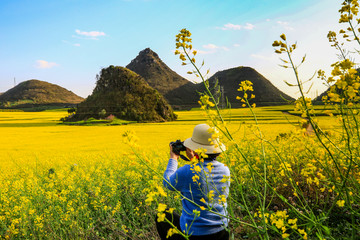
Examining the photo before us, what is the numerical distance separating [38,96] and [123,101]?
73540 mm

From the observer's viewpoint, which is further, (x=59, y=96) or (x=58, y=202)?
(x=59, y=96)

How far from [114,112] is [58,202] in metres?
30.2

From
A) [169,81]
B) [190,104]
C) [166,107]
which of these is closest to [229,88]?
[190,104]

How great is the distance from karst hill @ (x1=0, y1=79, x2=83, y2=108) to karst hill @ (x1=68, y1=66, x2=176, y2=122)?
1799 inches

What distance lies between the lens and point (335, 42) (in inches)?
57.2

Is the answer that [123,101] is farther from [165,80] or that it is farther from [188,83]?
[188,83]

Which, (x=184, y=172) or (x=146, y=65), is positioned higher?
(x=146, y=65)

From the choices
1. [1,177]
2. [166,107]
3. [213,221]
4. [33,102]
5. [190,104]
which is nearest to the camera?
[213,221]

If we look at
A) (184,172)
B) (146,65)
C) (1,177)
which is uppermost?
(146,65)

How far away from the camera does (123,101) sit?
3422 cm

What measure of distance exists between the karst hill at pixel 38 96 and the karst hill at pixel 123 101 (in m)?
45.7

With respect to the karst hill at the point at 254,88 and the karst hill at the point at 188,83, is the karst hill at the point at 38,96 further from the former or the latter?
the karst hill at the point at 254,88

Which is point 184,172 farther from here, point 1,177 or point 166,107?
point 166,107

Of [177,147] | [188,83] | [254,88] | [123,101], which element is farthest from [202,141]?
[188,83]
